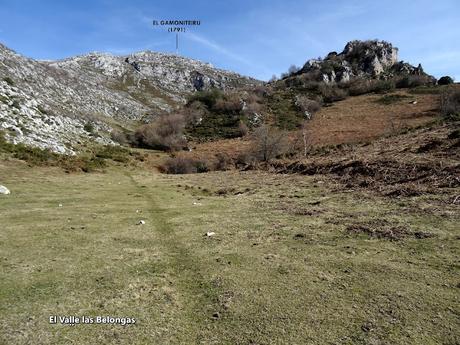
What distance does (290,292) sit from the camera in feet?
28.2

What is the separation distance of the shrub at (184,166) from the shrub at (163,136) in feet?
53.9

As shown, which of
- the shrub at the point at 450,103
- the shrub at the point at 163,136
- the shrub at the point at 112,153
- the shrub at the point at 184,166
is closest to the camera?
the shrub at the point at 112,153

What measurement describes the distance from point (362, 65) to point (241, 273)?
406 feet

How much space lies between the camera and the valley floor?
7090 mm

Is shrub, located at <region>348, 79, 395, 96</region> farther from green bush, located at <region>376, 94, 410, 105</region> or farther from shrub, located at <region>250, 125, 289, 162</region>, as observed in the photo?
shrub, located at <region>250, 125, 289, 162</region>

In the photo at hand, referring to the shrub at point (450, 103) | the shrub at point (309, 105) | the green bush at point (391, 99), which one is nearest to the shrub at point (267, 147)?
the shrub at point (450, 103)

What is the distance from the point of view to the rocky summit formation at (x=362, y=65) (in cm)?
11488

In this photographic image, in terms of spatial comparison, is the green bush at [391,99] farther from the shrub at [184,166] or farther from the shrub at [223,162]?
the shrub at [184,166]

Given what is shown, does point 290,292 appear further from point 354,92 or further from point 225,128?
point 354,92

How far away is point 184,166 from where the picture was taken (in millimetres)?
51250

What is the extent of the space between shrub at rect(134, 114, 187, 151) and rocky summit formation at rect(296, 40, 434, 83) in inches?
2114

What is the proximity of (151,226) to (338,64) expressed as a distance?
382 feet

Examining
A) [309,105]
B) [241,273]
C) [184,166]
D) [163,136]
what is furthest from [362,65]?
[241,273]

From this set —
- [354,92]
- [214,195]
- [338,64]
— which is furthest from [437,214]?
[338,64]
